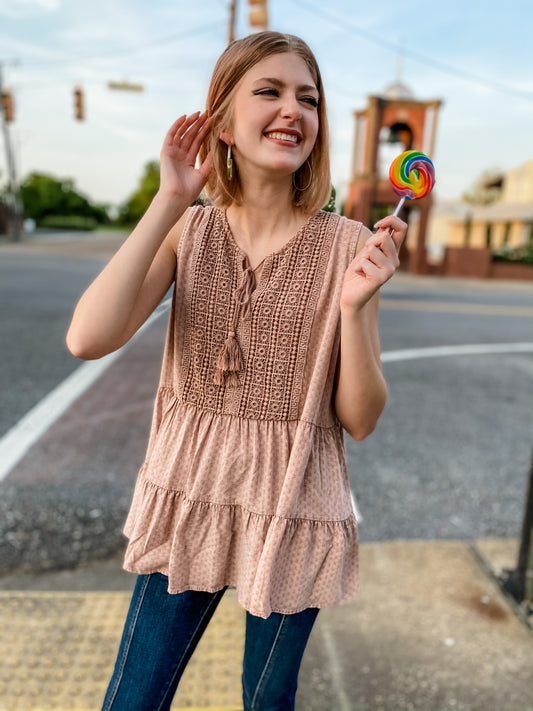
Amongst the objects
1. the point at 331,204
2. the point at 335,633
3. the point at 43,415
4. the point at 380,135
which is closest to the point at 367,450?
the point at 335,633

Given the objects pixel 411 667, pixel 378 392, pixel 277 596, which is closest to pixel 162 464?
pixel 277 596

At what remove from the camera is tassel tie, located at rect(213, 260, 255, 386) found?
1326 mm

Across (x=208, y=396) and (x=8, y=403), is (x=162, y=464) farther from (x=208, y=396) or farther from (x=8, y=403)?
(x=8, y=403)

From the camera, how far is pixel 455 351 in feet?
26.1

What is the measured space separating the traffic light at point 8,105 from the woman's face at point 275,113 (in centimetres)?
2216

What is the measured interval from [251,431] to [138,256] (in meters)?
0.47

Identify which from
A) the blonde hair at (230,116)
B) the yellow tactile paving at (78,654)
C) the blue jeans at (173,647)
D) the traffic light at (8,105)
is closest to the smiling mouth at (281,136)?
the blonde hair at (230,116)

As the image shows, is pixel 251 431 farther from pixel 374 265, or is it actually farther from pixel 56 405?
pixel 56 405

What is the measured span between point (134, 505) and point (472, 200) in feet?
150

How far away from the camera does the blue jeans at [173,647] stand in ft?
4.42

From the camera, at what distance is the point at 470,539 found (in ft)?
10.9

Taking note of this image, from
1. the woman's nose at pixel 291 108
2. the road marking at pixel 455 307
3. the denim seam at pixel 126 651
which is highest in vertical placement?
the woman's nose at pixel 291 108

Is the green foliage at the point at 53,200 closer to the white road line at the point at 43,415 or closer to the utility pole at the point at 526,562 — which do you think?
the white road line at the point at 43,415

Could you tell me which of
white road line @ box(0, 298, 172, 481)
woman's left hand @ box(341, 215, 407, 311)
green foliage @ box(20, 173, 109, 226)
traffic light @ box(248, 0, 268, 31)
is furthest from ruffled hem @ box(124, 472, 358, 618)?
green foliage @ box(20, 173, 109, 226)
